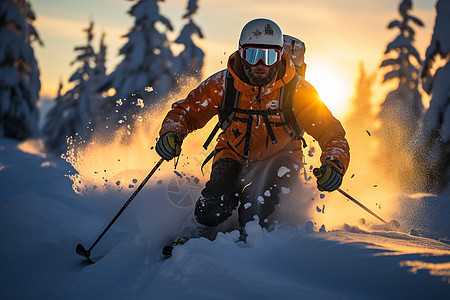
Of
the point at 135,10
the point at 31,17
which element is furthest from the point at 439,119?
the point at 31,17

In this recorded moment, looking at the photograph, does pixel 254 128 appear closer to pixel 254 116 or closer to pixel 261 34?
pixel 254 116

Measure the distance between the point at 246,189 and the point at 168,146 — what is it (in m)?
1.00

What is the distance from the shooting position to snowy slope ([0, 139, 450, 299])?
7.07ft

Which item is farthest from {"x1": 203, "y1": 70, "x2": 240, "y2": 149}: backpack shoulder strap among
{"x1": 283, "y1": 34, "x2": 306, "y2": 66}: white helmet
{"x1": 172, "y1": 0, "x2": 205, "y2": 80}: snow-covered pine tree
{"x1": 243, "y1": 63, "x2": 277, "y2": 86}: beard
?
{"x1": 172, "y1": 0, "x2": 205, "y2": 80}: snow-covered pine tree

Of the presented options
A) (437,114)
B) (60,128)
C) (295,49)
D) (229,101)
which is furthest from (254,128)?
(60,128)

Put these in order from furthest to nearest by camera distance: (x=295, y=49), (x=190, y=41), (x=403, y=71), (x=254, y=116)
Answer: (x=190, y=41) < (x=403, y=71) < (x=295, y=49) < (x=254, y=116)

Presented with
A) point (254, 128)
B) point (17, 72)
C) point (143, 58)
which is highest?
point (143, 58)

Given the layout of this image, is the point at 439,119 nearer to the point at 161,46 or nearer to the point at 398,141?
the point at 398,141

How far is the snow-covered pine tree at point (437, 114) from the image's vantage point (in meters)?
9.97

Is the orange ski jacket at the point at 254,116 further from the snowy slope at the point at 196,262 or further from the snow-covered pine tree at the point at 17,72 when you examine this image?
the snow-covered pine tree at the point at 17,72

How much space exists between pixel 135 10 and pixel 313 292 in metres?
20.6

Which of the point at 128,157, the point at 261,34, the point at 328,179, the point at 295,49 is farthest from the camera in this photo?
the point at 128,157

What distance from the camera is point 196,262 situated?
273 cm

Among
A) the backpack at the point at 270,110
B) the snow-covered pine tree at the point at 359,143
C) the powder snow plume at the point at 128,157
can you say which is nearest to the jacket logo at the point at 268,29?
the backpack at the point at 270,110
